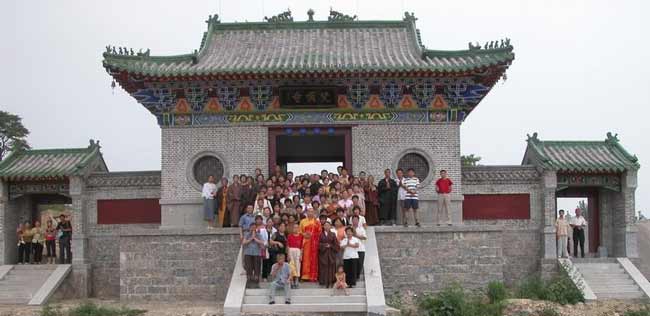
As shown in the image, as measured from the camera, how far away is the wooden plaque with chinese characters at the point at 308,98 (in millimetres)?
24172

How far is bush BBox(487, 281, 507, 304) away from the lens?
19.8 meters

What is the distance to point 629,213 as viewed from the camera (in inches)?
1000

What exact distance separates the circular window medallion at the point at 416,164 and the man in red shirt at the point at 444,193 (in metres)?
1.23

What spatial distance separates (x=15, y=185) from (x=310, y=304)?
12.3 meters

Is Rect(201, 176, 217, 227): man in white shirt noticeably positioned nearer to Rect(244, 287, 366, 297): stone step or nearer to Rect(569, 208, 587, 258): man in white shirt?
Rect(244, 287, 366, 297): stone step

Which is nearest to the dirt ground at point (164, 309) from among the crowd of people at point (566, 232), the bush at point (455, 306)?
the bush at point (455, 306)

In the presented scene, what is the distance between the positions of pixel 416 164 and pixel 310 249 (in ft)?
21.7

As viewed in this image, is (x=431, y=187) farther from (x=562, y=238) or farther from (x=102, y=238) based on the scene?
(x=102, y=238)

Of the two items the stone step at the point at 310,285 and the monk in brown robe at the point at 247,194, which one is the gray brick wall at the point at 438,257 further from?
the monk in brown robe at the point at 247,194

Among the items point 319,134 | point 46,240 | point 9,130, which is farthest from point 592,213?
point 9,130

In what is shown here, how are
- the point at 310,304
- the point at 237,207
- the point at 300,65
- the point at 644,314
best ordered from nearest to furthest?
the point at 310,304
the point at 644,314
the point at 237,207
the point at 300,65

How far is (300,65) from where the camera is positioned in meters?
23.3

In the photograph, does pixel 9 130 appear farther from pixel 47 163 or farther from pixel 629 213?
pixel 629 213

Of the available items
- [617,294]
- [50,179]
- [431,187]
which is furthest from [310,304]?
[50,179]
